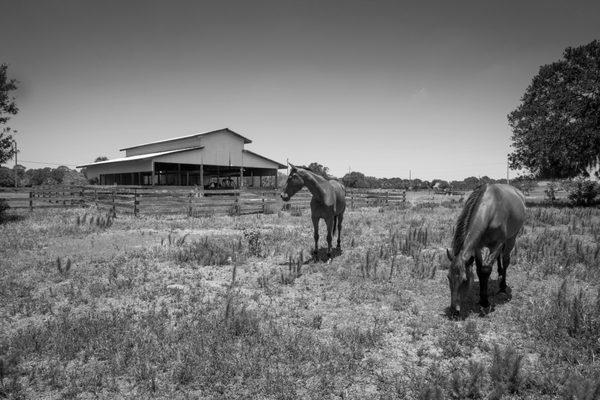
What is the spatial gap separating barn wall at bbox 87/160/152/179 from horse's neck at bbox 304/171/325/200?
939 inches

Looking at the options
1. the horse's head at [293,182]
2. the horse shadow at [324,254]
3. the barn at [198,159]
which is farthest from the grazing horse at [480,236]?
the barn at [198,159]

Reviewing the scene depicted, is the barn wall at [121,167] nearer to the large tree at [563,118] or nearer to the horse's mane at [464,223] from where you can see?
the horse's mane at [464,223]

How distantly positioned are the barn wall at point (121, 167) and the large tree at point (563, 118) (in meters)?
32.8

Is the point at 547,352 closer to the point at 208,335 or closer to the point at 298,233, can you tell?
the point at 208,335

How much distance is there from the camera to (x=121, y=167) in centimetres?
3369

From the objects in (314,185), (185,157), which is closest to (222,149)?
(185,157)

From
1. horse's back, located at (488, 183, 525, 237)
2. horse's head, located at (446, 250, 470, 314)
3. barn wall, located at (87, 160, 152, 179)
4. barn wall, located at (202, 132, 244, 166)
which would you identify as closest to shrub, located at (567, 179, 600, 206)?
horse's back, located at (488, 183, 525, 237)

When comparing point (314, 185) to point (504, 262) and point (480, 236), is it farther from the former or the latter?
point (504, 262)

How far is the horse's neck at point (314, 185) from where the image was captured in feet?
29.2

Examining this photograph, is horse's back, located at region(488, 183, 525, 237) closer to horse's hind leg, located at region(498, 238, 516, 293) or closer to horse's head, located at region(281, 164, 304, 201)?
horse's hind leg, located at region(498, 238, 516, 293)

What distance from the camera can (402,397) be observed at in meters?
3.49

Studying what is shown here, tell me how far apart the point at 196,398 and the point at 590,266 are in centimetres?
907

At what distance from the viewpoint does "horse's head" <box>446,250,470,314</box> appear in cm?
483

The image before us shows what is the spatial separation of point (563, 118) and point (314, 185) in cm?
2622
